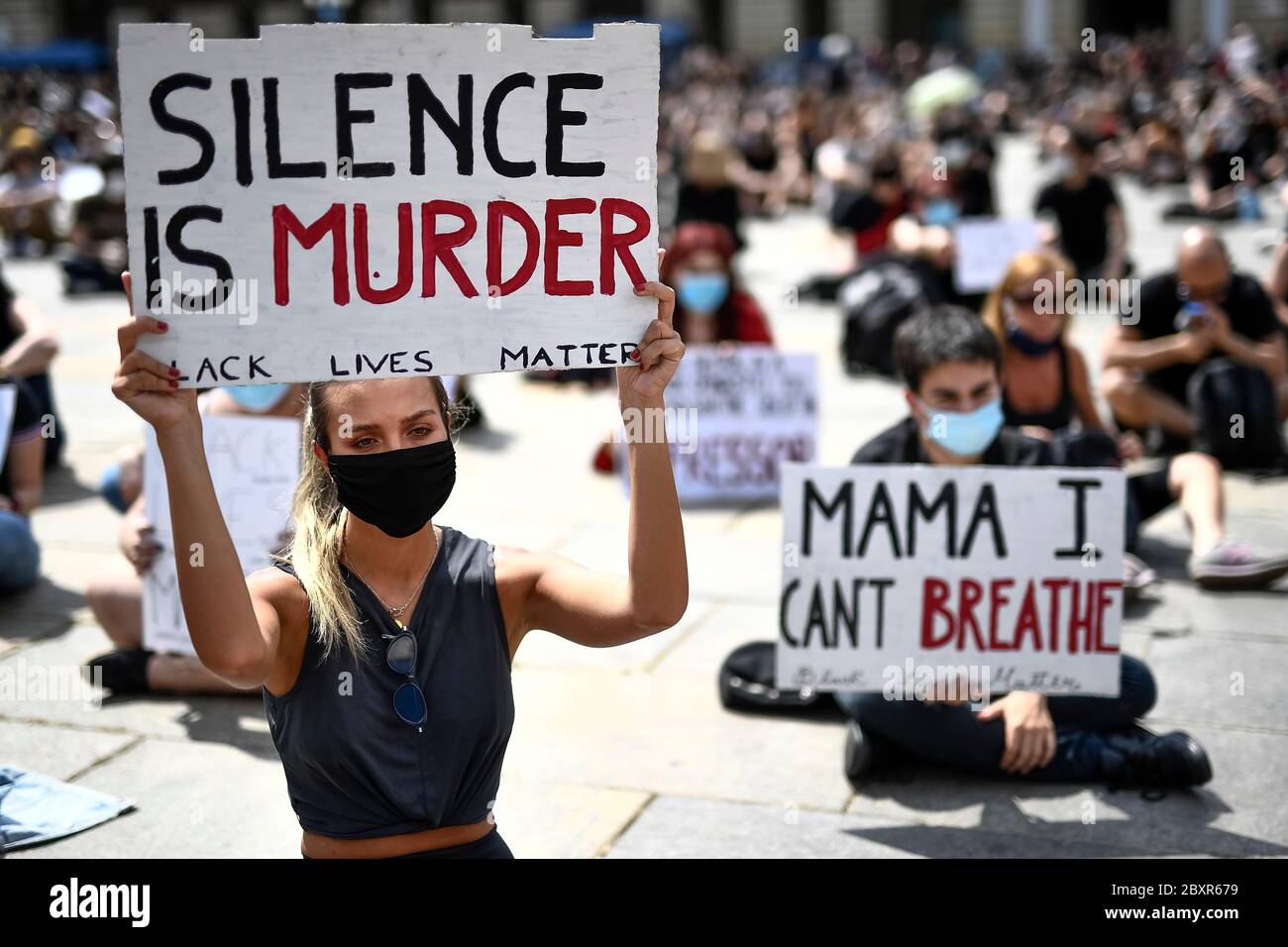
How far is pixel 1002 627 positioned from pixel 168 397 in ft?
8.84

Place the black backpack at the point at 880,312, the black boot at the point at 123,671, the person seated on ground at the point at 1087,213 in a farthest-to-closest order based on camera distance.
Result: the person seated on ground at the point at 1087,213, the black backpack at the point at 880,312, the black boot at the point at 123,671

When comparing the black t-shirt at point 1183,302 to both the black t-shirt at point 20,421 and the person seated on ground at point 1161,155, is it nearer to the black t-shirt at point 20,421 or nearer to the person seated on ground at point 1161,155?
the black t-shirt at point 20,421

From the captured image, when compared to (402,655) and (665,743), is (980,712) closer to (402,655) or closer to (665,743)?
(665,743)

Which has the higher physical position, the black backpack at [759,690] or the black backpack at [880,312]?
the black backpack at [880,312]

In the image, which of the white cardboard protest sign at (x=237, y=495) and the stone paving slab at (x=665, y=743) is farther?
the white cardboard protest sign at (x=237, y=495)

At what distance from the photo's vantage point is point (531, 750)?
459 centimetres

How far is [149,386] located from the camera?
89.8 inches

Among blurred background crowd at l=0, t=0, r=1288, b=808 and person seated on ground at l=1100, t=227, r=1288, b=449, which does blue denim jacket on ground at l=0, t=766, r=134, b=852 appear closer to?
blurred background crowd at l=0, t=0, r=1288, b=808

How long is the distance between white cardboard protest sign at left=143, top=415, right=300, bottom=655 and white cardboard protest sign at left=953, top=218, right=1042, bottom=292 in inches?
273

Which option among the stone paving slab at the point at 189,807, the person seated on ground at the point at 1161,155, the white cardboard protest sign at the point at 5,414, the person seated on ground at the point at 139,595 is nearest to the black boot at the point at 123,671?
the person seated on ground at the point at 139,595

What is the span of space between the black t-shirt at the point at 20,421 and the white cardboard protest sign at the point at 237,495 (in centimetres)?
197

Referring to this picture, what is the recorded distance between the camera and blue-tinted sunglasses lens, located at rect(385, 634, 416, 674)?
2559 millimetres

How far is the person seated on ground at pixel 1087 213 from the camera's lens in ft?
37.7

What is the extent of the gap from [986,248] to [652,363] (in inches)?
352
